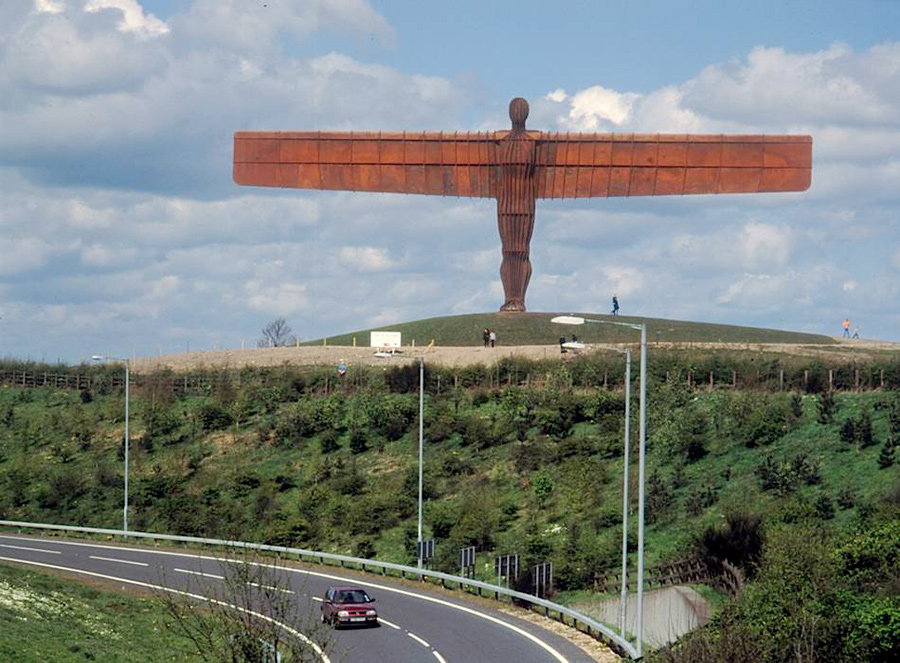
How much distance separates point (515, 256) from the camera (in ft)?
244

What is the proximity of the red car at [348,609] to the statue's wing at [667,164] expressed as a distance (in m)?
36.3

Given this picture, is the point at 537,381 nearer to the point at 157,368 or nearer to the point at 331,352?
the point at 331,352

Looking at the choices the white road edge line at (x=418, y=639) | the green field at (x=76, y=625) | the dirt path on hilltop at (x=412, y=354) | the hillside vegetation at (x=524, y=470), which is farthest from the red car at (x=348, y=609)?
the dirt path on hilltop at (x=412, y=354)

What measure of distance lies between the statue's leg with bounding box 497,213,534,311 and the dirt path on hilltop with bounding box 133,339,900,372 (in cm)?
854

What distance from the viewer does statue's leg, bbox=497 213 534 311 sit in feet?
240

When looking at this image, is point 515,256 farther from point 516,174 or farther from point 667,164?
point 667,164

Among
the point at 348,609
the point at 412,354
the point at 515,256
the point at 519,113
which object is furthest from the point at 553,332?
the point at 348,609

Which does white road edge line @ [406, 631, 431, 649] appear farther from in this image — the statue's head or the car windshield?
the statue's head

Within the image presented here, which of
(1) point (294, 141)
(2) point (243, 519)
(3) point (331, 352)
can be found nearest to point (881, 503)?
(2) point (243, 519)

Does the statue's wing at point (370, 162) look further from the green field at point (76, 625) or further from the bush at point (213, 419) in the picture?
the green field at point (76, 625)

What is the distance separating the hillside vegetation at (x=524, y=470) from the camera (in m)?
42.9

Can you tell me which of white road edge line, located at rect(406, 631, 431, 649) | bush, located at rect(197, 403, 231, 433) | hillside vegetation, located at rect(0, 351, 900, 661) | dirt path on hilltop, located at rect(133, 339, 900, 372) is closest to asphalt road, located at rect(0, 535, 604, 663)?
white road edge line, located at rect(406, 631, 431, 649)

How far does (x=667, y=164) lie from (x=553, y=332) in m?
24.5

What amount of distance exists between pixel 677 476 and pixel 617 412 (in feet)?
43.0
